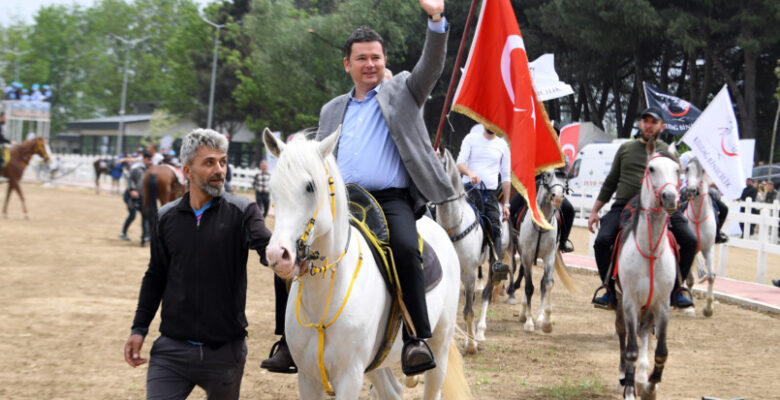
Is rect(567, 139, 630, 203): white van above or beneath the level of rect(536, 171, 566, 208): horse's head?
above

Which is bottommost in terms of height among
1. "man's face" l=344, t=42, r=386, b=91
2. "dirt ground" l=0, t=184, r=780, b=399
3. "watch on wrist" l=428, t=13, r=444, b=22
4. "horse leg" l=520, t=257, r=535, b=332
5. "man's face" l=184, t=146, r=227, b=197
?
"dirt ground" l=0, t=184, r=780, b=399

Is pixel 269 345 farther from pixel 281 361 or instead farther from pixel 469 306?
pixel 281 361

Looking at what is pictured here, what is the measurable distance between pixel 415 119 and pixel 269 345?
464 cm

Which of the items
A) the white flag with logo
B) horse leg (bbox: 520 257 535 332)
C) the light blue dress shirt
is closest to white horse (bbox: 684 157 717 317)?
the white flag with logo

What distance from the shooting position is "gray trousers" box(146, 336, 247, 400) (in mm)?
3680

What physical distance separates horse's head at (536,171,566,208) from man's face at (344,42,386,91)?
598 centimetres

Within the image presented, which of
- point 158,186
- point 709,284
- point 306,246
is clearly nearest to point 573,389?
point 306,246

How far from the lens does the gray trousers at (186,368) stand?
12.1ft

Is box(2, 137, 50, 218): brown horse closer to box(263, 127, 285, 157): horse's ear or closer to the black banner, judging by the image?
the black banner

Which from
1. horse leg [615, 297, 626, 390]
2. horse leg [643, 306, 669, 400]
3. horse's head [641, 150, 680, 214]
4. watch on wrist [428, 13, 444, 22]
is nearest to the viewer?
watch on wrist [428, 13, 444, 22]

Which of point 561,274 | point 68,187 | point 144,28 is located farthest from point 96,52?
point 561,274

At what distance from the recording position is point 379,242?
4.28m

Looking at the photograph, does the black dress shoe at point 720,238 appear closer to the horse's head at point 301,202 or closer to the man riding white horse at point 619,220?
the man riding white horse at point 619,220

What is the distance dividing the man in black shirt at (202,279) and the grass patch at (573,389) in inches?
151
